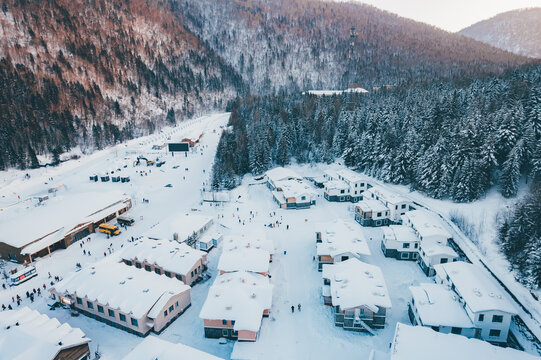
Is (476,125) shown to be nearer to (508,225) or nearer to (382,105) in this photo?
(508,225)

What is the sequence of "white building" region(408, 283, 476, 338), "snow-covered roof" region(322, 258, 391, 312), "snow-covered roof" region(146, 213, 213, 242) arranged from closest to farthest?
"white building" region(408, 283, 476, 338)
"snow-covered roof" region(322, 258, 391, 312)
"snow-covered roof" region(146, 213, 213, 242)

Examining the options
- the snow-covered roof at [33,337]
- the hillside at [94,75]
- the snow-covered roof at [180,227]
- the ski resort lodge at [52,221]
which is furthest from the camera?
the hillside at [94,75]

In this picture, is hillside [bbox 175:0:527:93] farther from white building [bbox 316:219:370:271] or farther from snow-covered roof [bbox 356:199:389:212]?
white building [bbox 316:219:370:271]

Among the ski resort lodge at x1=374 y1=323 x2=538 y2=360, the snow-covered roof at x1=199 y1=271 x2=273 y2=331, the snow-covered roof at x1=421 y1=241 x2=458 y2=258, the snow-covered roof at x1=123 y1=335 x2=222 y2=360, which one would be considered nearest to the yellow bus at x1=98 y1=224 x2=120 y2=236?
the snow-covered roof at x1=199 y1=271 x2=273 y2=331

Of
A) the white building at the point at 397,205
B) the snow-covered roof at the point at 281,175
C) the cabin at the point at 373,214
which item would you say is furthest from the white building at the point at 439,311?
the snow-covered roof at the point at 281,175

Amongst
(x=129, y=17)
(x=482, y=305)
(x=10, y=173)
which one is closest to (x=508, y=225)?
(x=482, y=305)

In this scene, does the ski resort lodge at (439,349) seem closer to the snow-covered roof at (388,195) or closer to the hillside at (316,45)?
the snow-covered roof at (388,195)

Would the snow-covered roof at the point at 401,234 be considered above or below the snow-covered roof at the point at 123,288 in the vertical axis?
above
